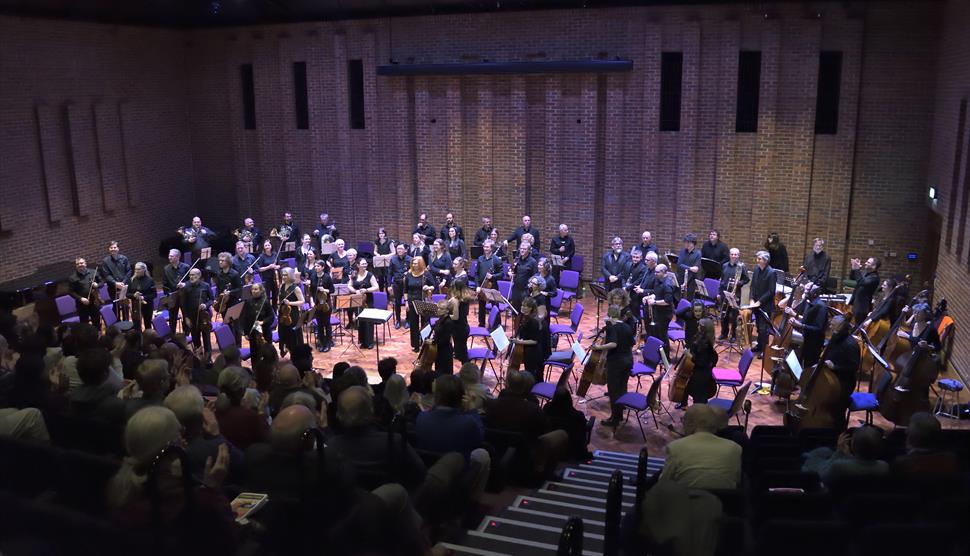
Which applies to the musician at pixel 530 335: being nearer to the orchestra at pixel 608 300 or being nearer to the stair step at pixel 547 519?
the orchestra at pixel 608 300

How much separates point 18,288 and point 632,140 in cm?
1269

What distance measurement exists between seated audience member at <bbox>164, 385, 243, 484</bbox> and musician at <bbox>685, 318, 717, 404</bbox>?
6132 mm

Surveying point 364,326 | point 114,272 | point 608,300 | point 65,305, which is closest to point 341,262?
point 364,326

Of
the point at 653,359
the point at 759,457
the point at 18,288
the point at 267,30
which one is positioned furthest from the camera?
the point at 267,30

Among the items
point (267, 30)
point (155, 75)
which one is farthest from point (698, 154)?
point (155, 75)

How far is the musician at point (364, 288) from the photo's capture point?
13.8m

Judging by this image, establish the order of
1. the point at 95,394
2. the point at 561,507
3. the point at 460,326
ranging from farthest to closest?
the point at 460,326
the point at 561,507
the point at 95,394

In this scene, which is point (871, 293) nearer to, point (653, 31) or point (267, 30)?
point (653, 31)

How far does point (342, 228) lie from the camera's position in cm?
2033

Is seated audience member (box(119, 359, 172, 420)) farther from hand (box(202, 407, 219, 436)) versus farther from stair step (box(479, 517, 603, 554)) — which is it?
stair step (box(479, 517, 603, 554))

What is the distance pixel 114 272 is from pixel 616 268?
9.05m

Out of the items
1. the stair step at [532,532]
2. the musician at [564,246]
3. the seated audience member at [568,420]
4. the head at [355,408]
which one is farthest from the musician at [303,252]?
the head at [355,408]

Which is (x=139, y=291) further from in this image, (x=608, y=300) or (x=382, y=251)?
(x=608, y=300)

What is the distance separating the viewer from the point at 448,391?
19.6 ft
